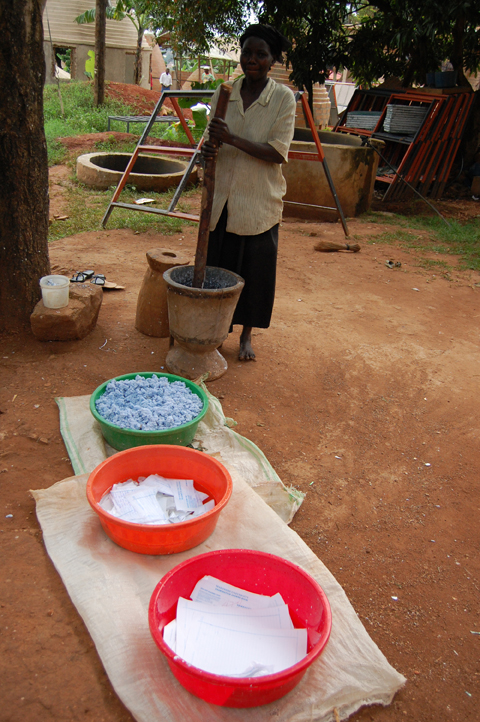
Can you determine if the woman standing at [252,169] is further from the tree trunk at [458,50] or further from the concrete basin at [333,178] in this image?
the tree trunk at [458,50]

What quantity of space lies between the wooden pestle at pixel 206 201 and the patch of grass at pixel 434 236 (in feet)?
11.7

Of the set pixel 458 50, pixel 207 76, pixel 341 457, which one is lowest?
pixel 341 457

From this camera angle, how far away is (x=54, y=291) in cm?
298

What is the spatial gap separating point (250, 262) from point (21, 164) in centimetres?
135

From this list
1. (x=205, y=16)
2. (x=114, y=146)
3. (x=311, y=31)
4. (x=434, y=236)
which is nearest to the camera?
(x=434, y=236)

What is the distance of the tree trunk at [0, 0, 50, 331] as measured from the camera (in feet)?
8.66

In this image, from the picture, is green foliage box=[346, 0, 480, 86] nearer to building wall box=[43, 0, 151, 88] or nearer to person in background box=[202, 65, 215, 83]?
person in background box=[202, 65, 215, 83]

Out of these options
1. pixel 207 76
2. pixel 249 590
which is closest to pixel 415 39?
pixel 249 590

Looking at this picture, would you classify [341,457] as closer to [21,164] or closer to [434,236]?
[21,164]

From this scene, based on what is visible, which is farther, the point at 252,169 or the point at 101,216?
the point at 101,216

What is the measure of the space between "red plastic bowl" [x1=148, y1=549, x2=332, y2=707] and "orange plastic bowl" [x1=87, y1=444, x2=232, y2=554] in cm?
15

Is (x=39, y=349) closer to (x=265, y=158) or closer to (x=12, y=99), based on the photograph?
(x=12, y=99)

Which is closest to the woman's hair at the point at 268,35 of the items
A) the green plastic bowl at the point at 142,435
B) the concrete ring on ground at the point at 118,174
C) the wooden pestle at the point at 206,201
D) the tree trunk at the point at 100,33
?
the wooden pestle at the point at 206,201

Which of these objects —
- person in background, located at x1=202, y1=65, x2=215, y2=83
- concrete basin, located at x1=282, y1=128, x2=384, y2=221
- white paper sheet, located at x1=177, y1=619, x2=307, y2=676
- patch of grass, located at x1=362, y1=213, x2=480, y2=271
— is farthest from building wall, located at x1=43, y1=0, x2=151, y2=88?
white paper sheet, located at x1=177, y1=619, x2=307, y2=676
